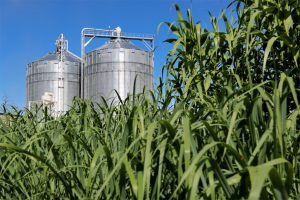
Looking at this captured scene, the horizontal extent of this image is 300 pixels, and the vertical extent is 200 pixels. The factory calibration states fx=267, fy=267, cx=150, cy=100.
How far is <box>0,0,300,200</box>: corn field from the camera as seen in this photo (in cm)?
66

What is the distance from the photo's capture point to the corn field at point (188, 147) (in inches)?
25.9

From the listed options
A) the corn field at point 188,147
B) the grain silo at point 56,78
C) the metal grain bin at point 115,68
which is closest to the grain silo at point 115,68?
the metal grain bin at point 115,68

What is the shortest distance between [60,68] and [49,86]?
1.26 metres

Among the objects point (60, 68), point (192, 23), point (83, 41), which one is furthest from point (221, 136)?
point (83, 41)

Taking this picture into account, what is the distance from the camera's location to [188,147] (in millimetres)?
655

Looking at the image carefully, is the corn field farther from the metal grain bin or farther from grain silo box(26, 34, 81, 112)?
grain silo box(26, 34, 81, 112)

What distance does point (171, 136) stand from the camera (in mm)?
786

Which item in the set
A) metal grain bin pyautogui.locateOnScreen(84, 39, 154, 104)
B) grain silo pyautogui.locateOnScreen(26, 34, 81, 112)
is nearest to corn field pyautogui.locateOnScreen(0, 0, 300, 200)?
metal grain bin pyautogui.locateOnScreen(84, 39, 154, 104)

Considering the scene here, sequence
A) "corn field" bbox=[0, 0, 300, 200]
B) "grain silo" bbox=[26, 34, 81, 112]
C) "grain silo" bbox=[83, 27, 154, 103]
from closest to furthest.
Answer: "corn field" bbox=[0, 0, 300, 200] < "grain silo" bbox=[83, 27, 154, 103] < "grain silo" bbox=[26, 34, 81, 112]

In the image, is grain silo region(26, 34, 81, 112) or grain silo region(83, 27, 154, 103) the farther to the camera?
grain silo region(26, 34, 81, 112)

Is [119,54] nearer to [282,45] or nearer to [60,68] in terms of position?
[60,68]

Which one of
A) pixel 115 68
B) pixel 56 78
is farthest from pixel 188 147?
pixel 56 78

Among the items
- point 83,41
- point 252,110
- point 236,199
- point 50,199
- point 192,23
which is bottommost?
point 50,199

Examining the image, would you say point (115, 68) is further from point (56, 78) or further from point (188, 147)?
point (188, 147)
